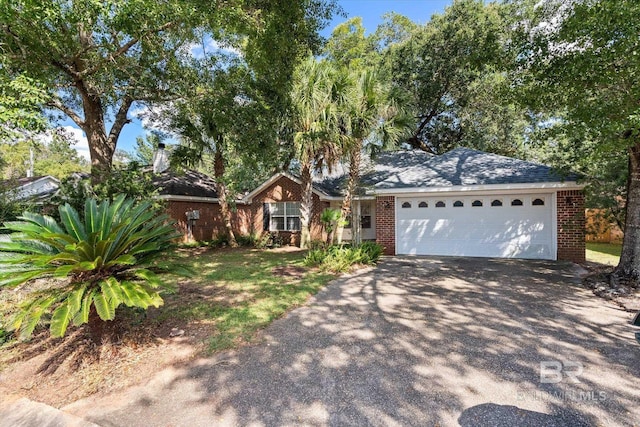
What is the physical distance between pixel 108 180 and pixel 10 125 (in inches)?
86.5

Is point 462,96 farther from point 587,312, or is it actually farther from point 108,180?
point 108,180

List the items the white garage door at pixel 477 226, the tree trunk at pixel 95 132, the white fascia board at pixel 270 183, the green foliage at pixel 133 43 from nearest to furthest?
1. the green foliage at pixel 133 43
2. the tree trunk at pixel 95 132
3. the white garage door at pixel 477 226
4. the white fascia board at pixel 270 183

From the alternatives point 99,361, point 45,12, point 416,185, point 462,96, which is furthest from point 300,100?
point 462,96

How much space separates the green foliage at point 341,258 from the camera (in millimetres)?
8500

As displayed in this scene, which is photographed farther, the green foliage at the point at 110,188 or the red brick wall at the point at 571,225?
the red brick wall at the point at 571,225

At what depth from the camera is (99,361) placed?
358 centimetres

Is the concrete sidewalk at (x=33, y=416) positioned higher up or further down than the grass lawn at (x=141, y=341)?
further down

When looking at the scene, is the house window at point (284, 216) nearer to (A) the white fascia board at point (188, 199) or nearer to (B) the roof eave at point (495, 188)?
(A) the white fascia board at point (188, 199)

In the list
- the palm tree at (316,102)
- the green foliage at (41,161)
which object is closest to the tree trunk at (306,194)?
the palm tree at (316,102)

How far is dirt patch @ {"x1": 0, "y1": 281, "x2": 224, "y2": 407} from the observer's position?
3.20 metres

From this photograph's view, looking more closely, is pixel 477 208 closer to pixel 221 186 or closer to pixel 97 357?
pixel 221 186

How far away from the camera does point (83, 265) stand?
128 inches

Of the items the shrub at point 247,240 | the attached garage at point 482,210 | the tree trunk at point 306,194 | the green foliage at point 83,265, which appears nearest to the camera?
the green foliage at point 83,265

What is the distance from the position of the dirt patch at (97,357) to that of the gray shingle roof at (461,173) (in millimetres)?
8829
